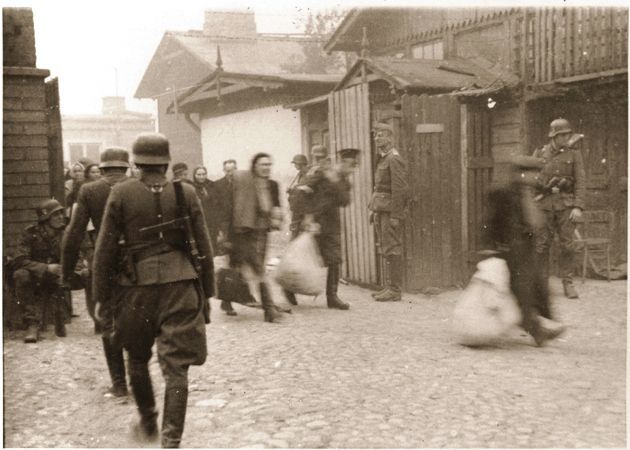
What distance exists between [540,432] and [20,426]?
3.30 meters

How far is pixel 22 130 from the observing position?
7.77m

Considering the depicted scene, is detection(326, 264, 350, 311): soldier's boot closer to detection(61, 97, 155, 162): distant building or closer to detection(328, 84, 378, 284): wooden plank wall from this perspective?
detection(328, 84, 378, 284): wooden plank wall

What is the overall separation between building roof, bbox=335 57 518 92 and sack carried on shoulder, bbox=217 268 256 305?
346 centimetres

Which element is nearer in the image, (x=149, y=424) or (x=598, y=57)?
(x=149, y=424)

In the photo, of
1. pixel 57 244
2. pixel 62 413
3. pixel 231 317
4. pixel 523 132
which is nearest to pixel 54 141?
pixel 57 244

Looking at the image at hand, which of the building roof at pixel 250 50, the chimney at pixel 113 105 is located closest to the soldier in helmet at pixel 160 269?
the building roof at pixel 250 50

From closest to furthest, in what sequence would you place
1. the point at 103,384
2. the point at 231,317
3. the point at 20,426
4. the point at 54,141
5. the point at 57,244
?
the point at 20,426
the point at 103,384
the point at 57,244
the point at 231,317
the point at 54,141

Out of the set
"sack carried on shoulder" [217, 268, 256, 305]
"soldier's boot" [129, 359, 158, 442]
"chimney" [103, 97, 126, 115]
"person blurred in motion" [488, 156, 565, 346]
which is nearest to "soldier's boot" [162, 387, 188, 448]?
"soldier's boot" [129, 359, 158, 442]

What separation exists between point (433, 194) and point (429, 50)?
4.22 m

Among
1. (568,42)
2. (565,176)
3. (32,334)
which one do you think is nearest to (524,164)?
(565,176)

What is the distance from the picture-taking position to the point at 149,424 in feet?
14.8

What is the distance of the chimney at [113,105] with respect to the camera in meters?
31.6

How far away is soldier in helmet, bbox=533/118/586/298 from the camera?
8586 mm

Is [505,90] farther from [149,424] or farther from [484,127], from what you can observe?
[149,424]
